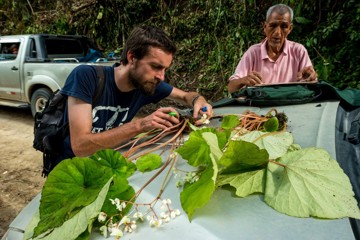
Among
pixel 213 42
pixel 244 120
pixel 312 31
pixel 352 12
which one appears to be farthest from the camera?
pixel 213 42

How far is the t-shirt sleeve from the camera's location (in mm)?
1999

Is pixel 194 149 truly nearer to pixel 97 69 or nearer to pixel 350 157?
pixel 350 157

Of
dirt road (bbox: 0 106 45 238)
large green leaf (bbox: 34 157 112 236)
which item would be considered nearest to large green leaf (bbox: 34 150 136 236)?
large green leaf (bbox: 34 157 112 236)

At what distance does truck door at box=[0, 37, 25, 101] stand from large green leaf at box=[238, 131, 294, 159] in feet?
21.6

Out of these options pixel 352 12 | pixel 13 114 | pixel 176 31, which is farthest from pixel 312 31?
pixel 13 114

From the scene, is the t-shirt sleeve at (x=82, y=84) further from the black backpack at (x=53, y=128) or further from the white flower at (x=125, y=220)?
the white flower at (x=125, y=220)

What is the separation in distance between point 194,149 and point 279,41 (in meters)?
2.09

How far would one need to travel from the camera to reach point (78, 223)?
1.07 m

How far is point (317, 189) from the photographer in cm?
107

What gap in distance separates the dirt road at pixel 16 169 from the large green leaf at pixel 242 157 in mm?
2745

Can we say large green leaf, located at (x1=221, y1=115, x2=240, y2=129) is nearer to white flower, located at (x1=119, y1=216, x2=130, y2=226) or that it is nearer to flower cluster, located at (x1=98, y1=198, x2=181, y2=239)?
flower cluster, located at (x1=98, y1=198, x2=181, y2=239)

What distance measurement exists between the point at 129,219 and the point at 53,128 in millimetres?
1315

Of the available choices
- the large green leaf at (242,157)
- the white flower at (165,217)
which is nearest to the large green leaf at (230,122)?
the large green leaf at (242,157)

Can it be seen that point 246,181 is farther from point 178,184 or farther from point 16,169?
point 16,169
